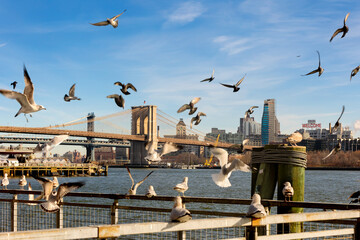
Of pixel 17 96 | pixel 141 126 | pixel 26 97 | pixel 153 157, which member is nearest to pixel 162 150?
pixel 153 157

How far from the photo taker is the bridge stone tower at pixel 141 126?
90.1 m

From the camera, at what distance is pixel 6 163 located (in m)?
82.4

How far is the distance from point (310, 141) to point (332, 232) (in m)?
159

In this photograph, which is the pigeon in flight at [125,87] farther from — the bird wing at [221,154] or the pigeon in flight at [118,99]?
the bird wing at [221,154]

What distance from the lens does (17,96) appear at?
729 centimetres

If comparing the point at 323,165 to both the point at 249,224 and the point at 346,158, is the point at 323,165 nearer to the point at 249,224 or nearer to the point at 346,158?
the point at 346,158

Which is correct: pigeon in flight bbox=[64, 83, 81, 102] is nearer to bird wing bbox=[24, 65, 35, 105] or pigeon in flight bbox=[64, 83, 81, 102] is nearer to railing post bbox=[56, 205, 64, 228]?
bird wing bbox=[24, 65, 35, 105]

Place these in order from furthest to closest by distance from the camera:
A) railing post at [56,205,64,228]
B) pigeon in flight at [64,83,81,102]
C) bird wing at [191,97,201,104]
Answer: bird wing at [191,97,201,104], pigeon in flight at [64,83,81,102], railing post at [56,205,64,228]

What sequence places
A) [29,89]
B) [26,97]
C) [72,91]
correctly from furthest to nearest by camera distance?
1. [72,91]
2. [29,89]
3. [26,97]

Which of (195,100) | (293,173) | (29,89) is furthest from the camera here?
(195,100)

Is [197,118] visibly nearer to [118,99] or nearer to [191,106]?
[191,106]

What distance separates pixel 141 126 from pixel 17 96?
85.9 metres

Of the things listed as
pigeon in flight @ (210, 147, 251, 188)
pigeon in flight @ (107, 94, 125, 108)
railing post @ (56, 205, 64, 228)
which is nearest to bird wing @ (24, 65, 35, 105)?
railing post @ (56, 205, 64, 228)

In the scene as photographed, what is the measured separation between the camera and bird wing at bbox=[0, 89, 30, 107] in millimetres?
7012
